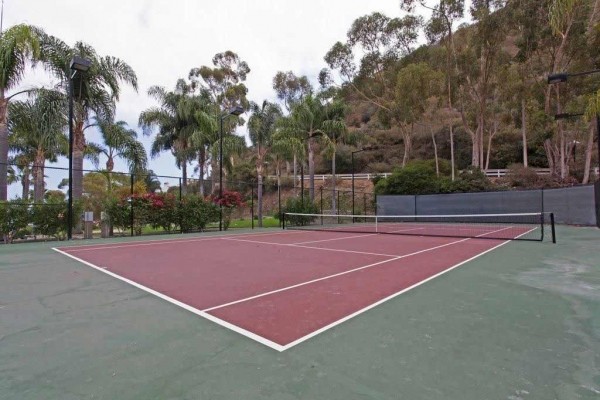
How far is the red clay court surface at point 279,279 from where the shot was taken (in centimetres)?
374

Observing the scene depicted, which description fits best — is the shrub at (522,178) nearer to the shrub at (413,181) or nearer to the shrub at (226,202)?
the shrub at (413,181)

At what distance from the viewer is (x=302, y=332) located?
3336 mm

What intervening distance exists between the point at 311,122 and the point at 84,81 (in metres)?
13.7

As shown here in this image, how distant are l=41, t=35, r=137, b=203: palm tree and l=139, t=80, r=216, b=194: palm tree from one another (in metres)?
7.18

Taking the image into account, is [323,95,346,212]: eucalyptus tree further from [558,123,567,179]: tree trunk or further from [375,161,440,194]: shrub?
[558,123,567,179]: tree trunk

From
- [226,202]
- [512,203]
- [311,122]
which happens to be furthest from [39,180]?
[512,203]

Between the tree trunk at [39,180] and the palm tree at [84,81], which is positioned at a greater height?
the palm tree at [84,81]

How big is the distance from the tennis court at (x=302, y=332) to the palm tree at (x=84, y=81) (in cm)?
1083

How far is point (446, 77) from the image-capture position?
28609mm

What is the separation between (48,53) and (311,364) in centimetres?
1784

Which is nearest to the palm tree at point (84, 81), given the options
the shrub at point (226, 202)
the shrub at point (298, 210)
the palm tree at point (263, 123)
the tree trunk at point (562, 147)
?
the shrub at point (226, 202)

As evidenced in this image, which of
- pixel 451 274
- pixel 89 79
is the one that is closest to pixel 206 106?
pixel 89 79

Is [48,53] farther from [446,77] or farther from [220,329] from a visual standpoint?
[446,77]

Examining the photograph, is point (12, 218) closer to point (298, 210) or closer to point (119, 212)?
point (119, 212)
